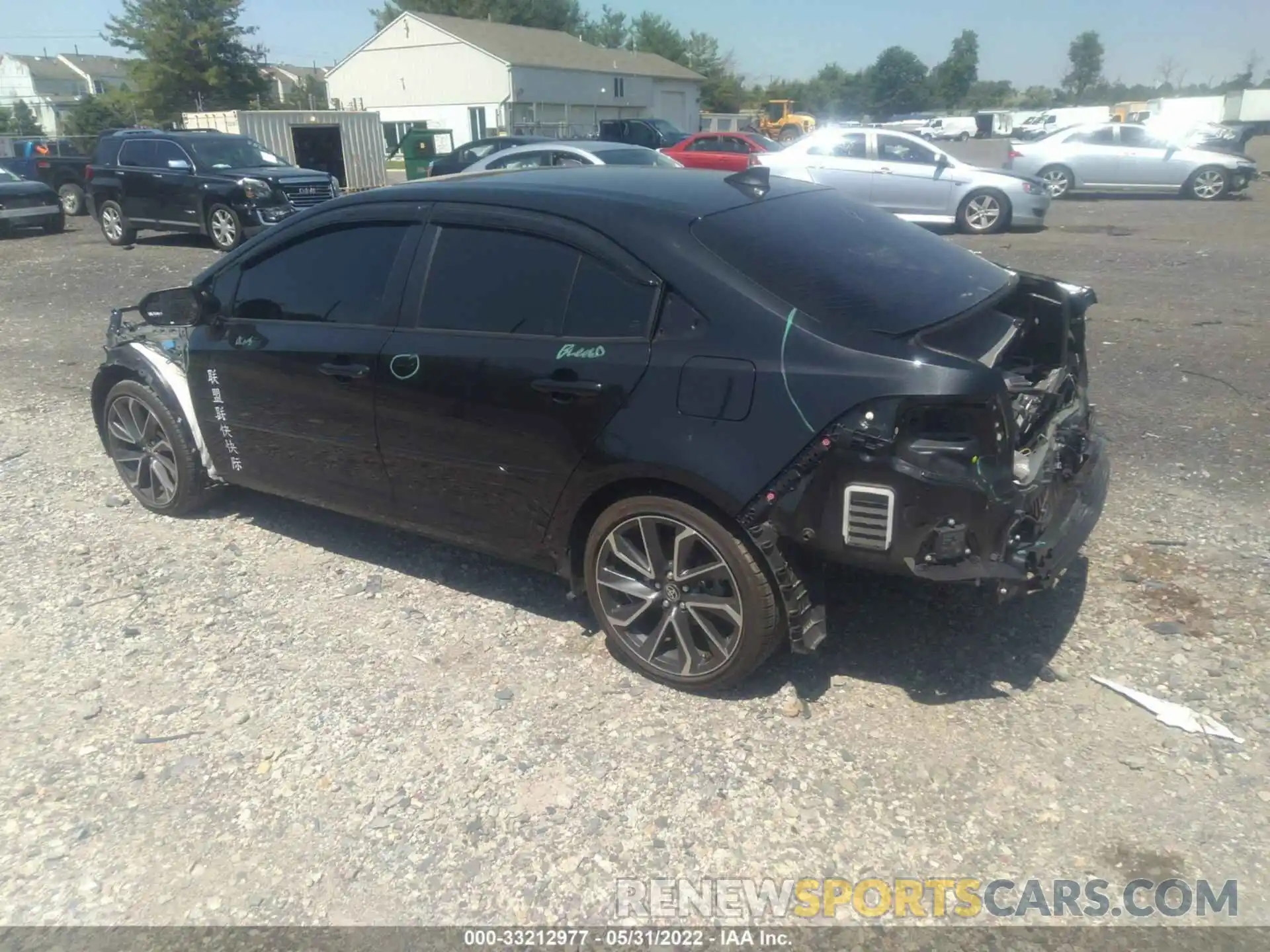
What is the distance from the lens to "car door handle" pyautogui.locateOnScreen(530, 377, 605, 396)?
339cm

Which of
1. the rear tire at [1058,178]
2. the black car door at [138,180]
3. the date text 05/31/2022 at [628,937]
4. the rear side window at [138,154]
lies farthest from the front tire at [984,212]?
the date text 05/31/2022 at [628,937]

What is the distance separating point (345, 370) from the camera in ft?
13.3

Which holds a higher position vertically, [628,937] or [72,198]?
[72,198]

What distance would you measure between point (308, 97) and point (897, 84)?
68.5 meters

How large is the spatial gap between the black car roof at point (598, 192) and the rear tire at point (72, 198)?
22.2 meters

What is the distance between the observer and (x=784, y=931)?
2553 mm

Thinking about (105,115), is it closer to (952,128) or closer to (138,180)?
(138,180)

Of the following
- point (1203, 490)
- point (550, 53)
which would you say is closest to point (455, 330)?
point (1203, 490)

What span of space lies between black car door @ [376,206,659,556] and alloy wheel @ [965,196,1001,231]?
13.6 meters

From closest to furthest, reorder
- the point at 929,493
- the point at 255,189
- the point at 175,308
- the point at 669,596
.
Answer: the point at 929,493 → the point at 669,596 → the point at 175,308 → the point at 255,189

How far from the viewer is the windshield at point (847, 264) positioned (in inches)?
126

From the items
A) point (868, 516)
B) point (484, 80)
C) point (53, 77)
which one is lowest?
point (868, 516)

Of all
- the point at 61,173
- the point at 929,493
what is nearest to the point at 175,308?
the point at 929,493

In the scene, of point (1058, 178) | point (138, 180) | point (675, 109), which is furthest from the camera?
point (675, 109)
